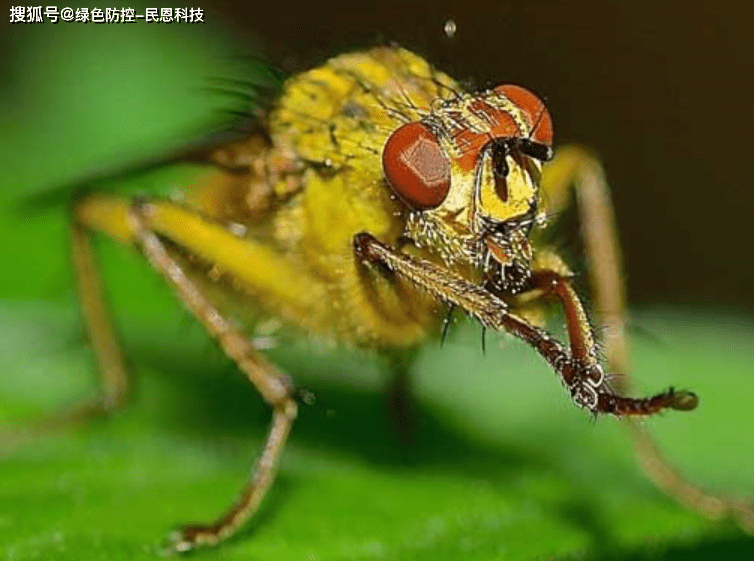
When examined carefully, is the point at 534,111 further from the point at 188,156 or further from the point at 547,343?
the point at 188,156

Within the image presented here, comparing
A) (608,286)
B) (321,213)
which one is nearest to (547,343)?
(321,213)

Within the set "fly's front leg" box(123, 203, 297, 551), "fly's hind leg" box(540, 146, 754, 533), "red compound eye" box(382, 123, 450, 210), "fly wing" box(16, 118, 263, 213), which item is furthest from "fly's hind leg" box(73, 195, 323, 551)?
"fly's hind leg" box(540, 146, 754, 533)

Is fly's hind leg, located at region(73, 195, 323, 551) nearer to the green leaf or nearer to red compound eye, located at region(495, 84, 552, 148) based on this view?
the green leaf

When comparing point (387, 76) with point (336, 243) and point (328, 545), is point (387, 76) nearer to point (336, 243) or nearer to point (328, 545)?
point (336, 243)

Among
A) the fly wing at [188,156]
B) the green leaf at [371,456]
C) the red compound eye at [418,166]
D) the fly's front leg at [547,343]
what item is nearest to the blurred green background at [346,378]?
the green leaf at [371,456]

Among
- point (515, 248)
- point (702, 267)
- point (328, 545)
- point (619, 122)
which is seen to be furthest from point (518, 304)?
point (619, 122)

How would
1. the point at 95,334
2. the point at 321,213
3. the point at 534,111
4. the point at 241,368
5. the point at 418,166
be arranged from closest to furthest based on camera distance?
the point at 418,166 → the point at 534,111 → the point at 241,368 → the point at 321,213 → the point at 95,334

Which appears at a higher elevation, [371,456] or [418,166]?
[418,166]
